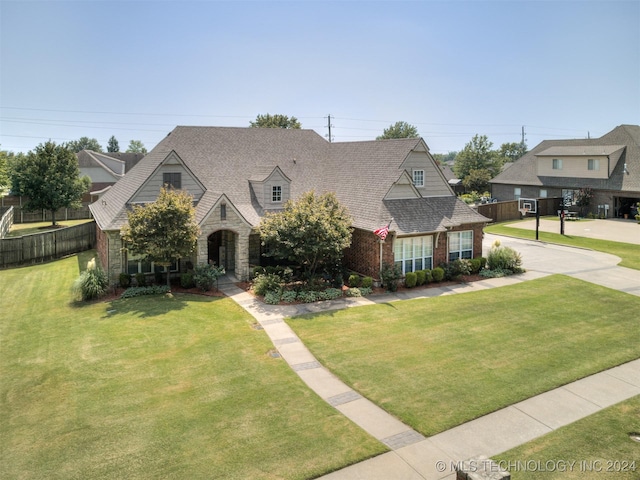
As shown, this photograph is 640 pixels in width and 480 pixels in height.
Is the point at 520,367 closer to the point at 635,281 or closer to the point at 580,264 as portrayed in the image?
the point at 635,281

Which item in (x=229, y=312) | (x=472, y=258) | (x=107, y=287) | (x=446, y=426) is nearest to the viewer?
(x=446, y=426)


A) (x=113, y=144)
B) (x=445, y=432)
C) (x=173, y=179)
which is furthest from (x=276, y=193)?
(x=113, y=144)

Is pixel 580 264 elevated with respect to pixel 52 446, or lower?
elevated

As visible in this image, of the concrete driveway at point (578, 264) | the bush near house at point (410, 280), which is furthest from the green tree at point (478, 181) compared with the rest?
the bush near house at point (410, 280)

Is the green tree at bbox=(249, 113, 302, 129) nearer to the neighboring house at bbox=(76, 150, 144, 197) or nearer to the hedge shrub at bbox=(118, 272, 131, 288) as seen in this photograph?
the neighboring house at bbox=(76, 150, 144, 197)

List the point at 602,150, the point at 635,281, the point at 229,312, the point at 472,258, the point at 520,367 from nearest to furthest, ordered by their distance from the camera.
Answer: the point at 520,367 < the point at 229,312 < the point at 635,281 < the point at 472,258 < the point at 602,150

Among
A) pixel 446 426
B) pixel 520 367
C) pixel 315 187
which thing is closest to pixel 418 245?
pixel 315 187
